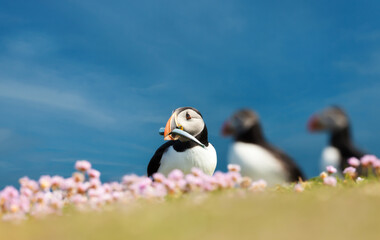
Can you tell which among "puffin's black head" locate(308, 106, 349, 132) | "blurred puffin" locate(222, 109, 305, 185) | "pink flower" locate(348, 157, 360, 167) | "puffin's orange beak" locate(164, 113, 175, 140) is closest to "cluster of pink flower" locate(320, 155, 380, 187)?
"pink flower" locate(348, 157, 360, 167)

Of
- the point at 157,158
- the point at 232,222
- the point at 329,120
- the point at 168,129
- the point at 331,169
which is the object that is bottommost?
the point at 232,222

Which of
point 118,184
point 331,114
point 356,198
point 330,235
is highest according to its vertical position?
point 331,114

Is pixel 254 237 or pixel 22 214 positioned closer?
pixel 254 237

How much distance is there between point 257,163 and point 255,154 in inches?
5.8

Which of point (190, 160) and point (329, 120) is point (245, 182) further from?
point (329, 120)

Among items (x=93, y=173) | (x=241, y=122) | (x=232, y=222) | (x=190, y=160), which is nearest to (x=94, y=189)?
(x=93, y=173)

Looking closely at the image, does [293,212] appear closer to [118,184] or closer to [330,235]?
[330,235]

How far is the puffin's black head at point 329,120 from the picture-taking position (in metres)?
7.30

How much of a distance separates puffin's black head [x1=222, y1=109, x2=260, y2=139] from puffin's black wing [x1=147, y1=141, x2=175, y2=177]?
5.19ft

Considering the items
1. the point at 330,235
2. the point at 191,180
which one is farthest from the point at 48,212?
the point at 330,235

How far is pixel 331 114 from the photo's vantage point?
7391 mm

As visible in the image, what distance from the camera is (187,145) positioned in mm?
7555

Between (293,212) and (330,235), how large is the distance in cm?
66

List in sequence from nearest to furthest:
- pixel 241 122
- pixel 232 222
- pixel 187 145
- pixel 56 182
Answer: pixel 232 222 → pixel 56 182 → pixel 241 122 → pixel 187 145
